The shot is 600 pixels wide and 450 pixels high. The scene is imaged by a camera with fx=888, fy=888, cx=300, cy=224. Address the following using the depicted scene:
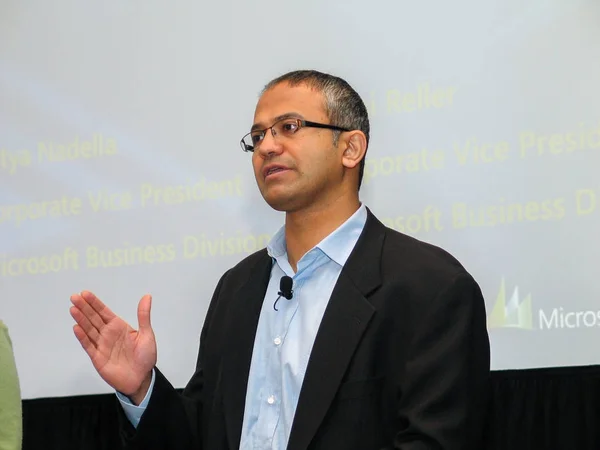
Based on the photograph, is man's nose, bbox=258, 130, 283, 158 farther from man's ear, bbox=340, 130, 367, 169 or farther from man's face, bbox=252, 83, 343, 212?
man's ear, bbox=340, 130, 367, 169

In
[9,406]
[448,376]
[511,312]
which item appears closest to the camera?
[9,406]

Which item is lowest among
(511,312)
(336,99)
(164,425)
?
(164,425)

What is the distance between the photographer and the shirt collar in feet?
7.86

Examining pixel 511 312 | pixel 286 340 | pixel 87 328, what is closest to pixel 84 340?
pixel 87 328

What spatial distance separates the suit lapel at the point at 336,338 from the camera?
7.01 feet

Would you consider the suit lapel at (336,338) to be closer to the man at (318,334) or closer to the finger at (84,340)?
the man at (318,334)

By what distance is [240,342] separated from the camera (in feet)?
7.91

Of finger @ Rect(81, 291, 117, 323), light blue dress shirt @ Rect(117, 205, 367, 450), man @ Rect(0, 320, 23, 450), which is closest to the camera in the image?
man @ Rect(0, 320, 23, 450)

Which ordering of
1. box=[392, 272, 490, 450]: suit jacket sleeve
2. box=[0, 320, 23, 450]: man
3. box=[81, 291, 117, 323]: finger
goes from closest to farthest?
box=[0, 320, 23, 450]: man
box=[392, 272, 490, 450]: suit jacket sleeve
box=[81, 291, 117, 323]: finger

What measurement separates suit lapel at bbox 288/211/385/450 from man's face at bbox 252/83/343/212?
219 mm

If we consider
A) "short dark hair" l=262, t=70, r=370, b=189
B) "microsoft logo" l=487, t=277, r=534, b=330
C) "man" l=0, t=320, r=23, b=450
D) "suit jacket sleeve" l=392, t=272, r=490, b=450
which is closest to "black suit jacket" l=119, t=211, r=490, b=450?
"suit jacket sleeve" l=392, t=272, r=490, b=450

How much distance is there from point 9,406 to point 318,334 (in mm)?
754

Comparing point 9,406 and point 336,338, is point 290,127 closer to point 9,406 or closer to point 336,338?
point 336,338

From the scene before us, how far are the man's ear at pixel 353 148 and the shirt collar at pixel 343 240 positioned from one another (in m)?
0.13
